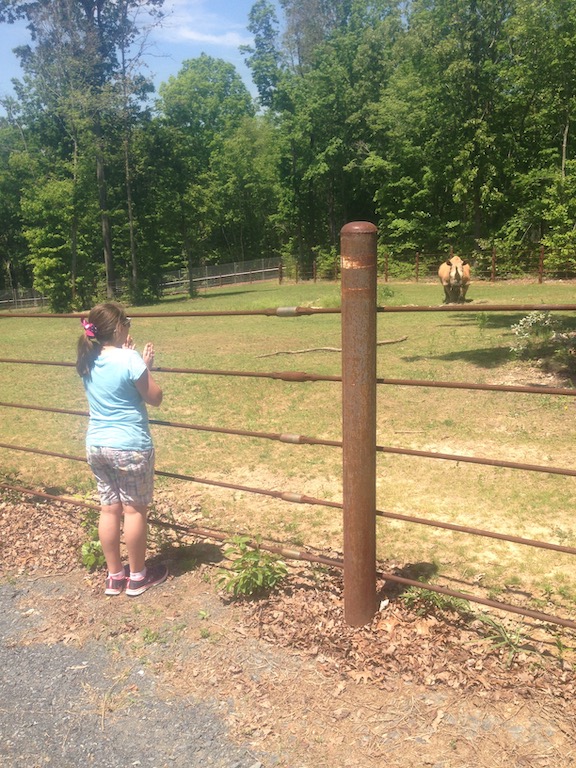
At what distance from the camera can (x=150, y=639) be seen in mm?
2838

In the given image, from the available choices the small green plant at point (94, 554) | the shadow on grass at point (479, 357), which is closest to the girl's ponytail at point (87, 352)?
A: the small green plant at point (94, 554)

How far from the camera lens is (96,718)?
93.7 inches

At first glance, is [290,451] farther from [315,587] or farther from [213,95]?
[213,95]

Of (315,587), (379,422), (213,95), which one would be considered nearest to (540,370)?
(379,422)

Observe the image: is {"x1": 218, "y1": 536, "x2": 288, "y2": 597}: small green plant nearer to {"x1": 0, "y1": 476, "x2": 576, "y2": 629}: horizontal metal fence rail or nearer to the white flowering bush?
{"x1": 0, "y1": 476, "x2": 576, "y2": 629}: horizontal metal fence rail

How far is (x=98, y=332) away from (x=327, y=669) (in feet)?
5.88

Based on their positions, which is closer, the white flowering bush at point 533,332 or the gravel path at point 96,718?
the gravel path at point 96,718

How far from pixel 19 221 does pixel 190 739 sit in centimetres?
4659

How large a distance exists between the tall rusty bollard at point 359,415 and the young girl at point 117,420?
3.06ft

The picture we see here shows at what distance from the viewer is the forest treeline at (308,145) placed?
97.7 ft

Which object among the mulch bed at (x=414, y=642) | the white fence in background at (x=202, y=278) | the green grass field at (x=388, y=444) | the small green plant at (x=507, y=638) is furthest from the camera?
the white fence in background at (x=202, y=278)

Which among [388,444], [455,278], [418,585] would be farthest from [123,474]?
[455,278]

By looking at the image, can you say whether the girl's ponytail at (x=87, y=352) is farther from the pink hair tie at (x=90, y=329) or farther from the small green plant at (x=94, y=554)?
the small green plant at (x=94, y=554)

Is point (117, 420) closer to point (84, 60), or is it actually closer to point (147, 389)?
point (147, 389)
